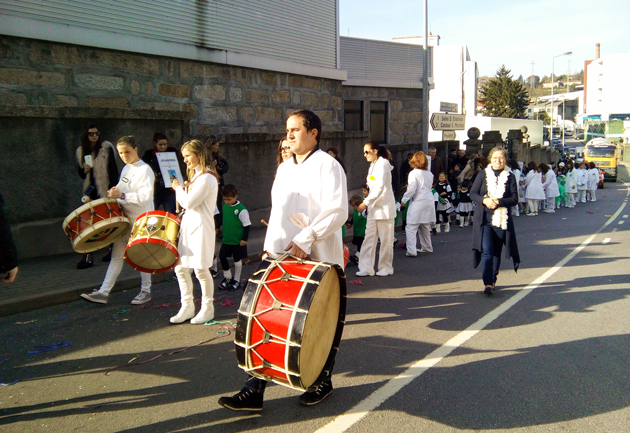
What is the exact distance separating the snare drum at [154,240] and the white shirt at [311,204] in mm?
1831

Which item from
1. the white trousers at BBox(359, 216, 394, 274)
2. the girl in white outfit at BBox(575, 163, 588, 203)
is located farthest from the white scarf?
the girl in white outfit at BBox(575, 163, 588, 203)

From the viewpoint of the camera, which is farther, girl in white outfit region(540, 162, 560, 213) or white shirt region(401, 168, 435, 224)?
girl in white outfit region(540, 162, 560, 213)

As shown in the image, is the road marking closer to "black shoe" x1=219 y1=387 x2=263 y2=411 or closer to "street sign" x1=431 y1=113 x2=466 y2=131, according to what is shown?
"black shoe" x1=219 y1=387 x2=263 y2=411

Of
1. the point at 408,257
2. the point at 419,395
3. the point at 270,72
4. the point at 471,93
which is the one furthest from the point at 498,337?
the point at 471,93

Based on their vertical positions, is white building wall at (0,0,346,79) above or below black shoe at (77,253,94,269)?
above

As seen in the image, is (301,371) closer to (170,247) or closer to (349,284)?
(170,247)

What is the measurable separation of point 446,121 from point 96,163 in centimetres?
1193

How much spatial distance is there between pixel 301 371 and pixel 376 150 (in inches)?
208

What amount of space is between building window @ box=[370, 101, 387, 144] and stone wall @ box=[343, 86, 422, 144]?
15 cm

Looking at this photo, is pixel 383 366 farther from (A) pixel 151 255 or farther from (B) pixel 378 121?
(B) pixel 378 121

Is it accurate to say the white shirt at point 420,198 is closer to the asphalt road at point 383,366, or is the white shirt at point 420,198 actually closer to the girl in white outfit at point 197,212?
the asphalt road at point 383,366

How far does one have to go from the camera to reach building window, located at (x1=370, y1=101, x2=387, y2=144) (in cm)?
2061

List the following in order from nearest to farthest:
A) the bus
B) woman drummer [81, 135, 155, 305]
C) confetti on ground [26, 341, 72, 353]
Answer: confetti on ground [26, 341, 72, 353]
woman drummer [81, 135, 155, 305]
the bus

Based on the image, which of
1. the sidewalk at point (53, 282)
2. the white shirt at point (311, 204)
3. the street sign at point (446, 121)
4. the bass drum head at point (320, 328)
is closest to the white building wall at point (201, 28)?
the street sign at point (446, 121)
